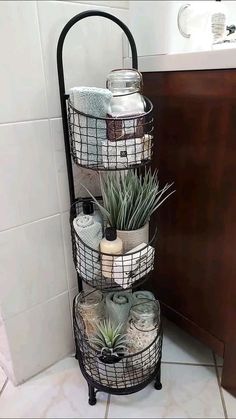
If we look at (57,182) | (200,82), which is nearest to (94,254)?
(57,182)

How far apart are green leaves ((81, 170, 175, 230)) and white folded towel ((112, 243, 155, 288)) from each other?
0.21 ft

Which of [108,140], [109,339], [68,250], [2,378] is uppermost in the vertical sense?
[108,140]

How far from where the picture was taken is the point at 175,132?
2.87 ft

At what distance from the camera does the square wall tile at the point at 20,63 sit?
72cm

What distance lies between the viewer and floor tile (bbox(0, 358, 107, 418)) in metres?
0.92

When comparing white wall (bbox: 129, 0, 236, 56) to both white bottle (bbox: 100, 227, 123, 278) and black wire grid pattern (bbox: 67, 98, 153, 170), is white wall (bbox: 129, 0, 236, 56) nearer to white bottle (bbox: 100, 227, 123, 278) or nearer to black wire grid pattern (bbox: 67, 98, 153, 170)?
black wire grid pattern (bbox: 67, 98, 153, 170)

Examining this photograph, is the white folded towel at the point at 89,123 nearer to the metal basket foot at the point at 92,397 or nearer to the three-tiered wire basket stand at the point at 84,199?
the three-tiered wire basket stand at the point at 84,199

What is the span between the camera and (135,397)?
0.96m

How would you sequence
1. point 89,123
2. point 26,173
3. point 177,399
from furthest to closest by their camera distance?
point 177,399 < point 26,173 < point 89,123

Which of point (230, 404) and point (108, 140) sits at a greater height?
point (108, 140)

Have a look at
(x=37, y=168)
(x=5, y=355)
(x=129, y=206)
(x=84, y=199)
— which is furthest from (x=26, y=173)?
(x=5, y=355)

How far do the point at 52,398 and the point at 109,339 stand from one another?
27 centimetres

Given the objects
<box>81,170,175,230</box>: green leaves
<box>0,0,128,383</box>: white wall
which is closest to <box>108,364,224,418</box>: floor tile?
<box>0,0,128,383</box>: white wall

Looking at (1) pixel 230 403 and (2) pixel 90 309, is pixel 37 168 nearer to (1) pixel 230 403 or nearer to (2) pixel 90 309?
(2) pixel 90 309
